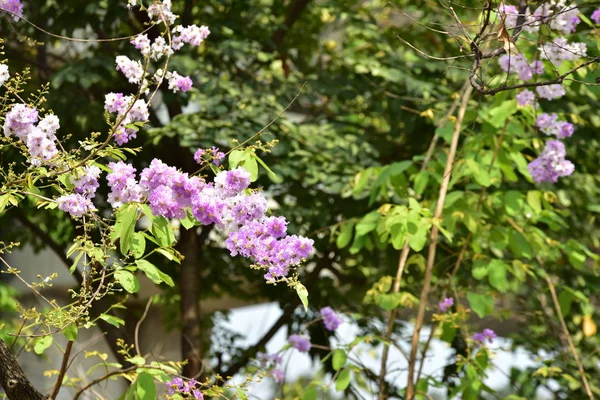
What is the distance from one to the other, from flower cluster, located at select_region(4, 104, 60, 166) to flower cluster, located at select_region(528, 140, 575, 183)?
2.15 m

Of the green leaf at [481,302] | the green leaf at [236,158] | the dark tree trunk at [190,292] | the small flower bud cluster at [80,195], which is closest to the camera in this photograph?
the small flower bud cluster at [80,195]

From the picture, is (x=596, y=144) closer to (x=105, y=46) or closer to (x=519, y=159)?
(x=519, y=159)

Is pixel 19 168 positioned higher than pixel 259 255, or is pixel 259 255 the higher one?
pixel 19 168

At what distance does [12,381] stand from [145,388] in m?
0.42

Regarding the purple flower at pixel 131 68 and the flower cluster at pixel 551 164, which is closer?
the purple flower at pixel 131 68

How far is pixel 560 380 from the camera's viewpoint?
20.4 feet

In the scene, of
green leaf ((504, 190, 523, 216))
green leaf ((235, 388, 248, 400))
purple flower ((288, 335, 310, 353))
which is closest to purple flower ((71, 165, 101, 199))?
green leaf ((235, 388, 248, 400))

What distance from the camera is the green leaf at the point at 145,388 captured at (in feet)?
9.24

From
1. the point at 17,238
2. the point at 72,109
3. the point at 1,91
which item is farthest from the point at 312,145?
the point at 17,238

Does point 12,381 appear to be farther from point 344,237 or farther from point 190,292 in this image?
point 190,292

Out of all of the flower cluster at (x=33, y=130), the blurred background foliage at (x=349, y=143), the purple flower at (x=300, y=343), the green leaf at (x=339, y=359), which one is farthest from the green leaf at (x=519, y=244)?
the flower cluster at (x=33, y=130)

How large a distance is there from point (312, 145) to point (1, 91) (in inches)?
66.7

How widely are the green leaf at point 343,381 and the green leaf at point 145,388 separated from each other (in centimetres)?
112

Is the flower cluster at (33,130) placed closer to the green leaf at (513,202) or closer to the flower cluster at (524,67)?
the flower cluster at (524,67)
